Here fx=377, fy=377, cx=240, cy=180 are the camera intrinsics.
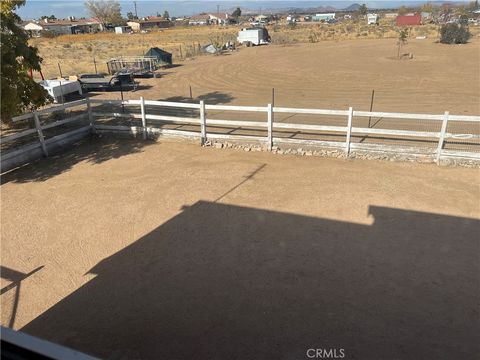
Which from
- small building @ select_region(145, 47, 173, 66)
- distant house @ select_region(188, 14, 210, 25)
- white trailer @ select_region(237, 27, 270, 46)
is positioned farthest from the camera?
distant house @ select_region(188, 14, 210, 25)

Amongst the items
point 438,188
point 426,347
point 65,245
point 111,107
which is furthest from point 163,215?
point 111,107

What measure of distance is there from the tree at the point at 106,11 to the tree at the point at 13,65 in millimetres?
117506

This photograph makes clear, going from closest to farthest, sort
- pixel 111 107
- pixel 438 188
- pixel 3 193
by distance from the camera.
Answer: pixel 438 188, pixel 3 193, pixel 111 107

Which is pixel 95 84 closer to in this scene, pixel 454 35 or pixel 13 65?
pixel 13 65

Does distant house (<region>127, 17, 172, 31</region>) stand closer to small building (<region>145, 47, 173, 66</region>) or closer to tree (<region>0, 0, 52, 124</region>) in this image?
small building (<region>145, 47, 173, 66</region>)

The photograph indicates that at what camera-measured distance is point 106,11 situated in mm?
118062

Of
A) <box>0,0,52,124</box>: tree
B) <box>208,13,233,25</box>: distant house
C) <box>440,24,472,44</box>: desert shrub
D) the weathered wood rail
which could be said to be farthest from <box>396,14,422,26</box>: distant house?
<box>0,0,52,124</box>: tree

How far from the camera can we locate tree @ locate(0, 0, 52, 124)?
1035 centimetres

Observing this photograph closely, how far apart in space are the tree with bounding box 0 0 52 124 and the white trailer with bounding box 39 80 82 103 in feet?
30.4

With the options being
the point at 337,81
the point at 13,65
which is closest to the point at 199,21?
the point at 337,81

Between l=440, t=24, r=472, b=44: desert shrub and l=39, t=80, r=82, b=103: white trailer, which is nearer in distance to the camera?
l=39, t=80, r=82, b=103: white trailer

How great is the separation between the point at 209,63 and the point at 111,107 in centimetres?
1814

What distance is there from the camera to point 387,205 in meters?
8.87

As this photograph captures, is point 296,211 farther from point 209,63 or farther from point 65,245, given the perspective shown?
point 209,63
